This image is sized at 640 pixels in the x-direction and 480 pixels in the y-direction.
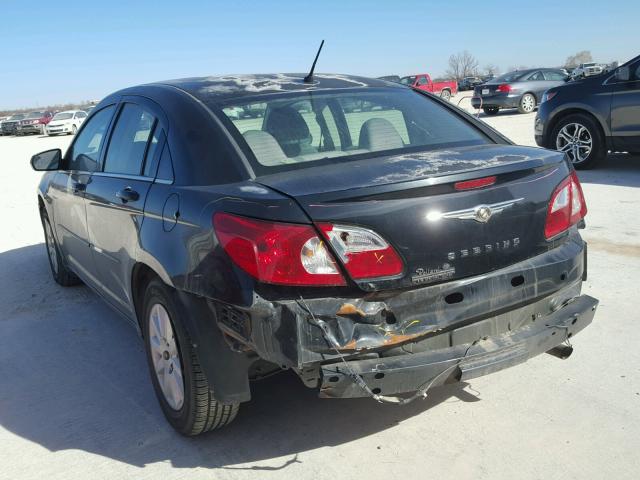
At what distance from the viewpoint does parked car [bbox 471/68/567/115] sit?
2252cm

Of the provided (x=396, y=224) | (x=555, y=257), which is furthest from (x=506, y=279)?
(x=396, y=224)

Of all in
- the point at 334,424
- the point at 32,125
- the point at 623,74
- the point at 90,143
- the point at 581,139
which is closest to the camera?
the point at 334,424

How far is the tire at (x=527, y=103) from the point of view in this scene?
22.7 meters

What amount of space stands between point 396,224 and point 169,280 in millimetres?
1067

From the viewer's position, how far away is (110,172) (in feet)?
12.8

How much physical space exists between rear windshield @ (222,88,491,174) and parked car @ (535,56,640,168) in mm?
6092

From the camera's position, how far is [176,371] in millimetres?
3057

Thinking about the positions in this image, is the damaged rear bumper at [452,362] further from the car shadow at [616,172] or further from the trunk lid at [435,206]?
the car shadow at [616,172]

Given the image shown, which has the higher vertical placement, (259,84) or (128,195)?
(259,84)

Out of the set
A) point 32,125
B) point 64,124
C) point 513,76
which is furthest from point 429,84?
point 32,125

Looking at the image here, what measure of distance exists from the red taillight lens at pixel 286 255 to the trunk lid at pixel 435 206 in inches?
3.8

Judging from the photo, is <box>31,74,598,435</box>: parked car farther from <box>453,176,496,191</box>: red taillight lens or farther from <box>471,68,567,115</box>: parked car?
<box>471,68,567,115</box>: parked car

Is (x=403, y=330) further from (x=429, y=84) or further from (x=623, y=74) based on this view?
(x=429, y=84)

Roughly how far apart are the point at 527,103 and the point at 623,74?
14.8 metres
